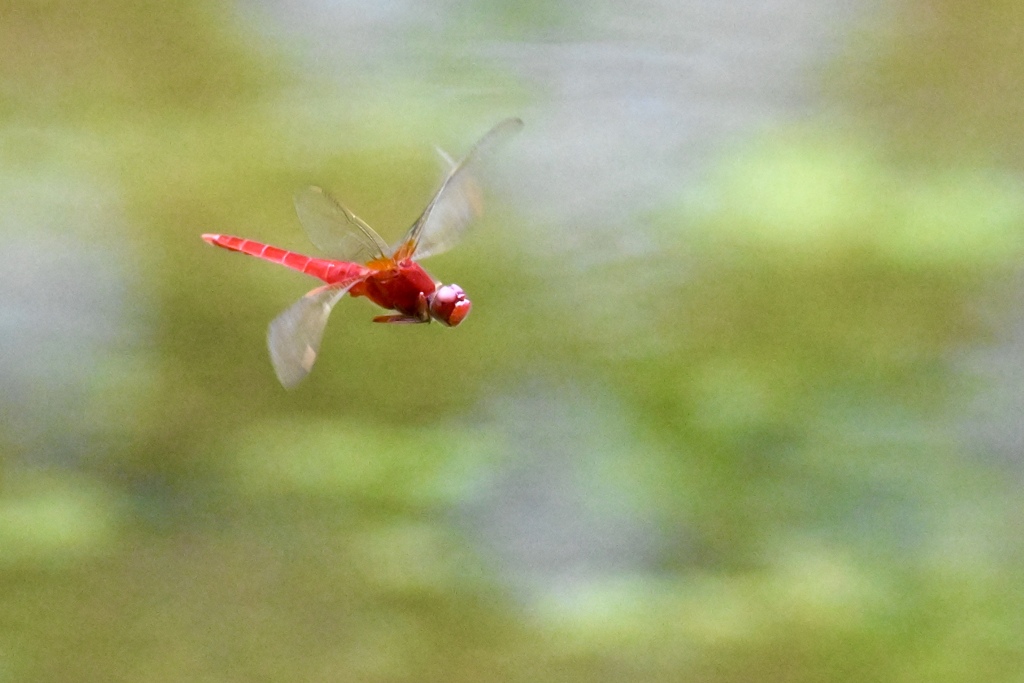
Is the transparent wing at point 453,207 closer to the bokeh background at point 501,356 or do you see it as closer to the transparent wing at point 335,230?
the transparent wing at point 335,230

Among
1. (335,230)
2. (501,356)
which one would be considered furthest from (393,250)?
(501,356)

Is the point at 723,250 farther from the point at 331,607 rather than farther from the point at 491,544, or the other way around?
the point at 331,607

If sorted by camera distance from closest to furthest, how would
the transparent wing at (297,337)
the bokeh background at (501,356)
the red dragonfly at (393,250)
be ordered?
the transparent wing at (297,337), the red dragonfly at (393,250), the bokeh background at (501,356)

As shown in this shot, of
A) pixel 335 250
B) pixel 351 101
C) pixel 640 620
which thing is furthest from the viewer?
pixel 351 101

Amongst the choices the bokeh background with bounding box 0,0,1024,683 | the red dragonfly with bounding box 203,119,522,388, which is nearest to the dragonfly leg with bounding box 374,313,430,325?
the red dragonfly with bounding box 203,119,522,388

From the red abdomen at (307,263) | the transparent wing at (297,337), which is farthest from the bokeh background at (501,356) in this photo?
the transparent wing at (297,337)

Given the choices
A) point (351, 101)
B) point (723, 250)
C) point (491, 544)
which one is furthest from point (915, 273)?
point (351, 101)
